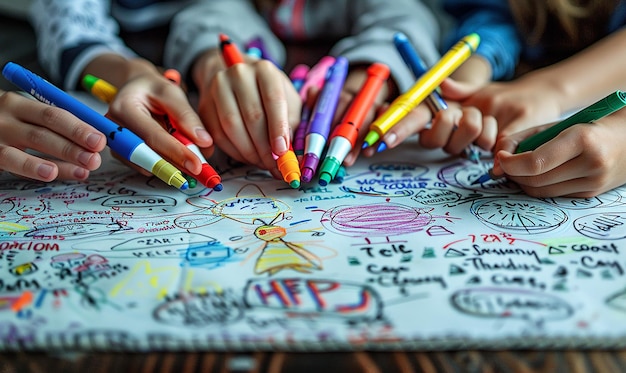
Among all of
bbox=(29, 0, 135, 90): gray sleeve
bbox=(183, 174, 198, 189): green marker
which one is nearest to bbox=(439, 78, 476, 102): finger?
bbox=(183, 174, 198, 189): green marker

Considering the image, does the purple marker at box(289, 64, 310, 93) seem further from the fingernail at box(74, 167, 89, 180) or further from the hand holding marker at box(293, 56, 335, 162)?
the fingernail at box(74, 167, 89, 180)

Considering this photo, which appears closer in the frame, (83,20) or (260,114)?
(260,114)

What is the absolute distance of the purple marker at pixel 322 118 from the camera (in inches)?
14.8

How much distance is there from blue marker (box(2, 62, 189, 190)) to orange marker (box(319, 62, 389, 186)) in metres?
0.09

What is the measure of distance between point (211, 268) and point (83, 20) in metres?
0.44

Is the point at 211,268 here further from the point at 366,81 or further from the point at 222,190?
the point at 366,81

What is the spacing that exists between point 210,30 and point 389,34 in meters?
0.18

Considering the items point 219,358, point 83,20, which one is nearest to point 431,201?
point 219,358

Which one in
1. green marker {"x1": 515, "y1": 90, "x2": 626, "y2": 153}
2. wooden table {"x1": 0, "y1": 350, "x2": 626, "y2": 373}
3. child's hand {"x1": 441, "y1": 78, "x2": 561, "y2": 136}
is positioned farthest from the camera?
child's hand {"x1": 441, "y1": 78, "x2": 561, "y2": 136}

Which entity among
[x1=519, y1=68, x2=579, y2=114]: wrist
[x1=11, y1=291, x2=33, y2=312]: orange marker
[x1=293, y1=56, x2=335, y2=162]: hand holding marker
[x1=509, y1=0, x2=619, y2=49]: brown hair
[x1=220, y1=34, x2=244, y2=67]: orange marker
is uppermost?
[x1=509, y1=0, x2=619, y2=49]: brown hair

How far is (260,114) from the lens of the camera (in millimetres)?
406

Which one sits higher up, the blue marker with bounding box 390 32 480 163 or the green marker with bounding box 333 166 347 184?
the blue marker with bounding box 390 32 480 163

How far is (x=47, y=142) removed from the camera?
387 millimetres

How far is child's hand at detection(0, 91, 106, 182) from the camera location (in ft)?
1.24
